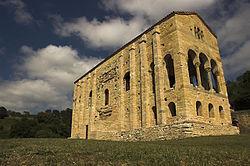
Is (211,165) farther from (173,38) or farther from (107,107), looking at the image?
(107,107)

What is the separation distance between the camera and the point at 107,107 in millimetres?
32719

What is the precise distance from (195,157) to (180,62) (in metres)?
14.7

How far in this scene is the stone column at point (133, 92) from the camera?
26672 millimetres

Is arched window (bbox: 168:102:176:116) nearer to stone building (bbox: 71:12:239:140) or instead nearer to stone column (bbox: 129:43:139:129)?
stone building (bbox: 71:12:239:140)

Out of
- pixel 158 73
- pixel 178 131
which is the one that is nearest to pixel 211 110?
pixel 178 131

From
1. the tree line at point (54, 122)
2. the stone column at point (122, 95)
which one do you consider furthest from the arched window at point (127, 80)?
the tree line at point (54, 122)

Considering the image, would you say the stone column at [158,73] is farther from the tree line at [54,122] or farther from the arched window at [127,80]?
the tree line at [54,122]

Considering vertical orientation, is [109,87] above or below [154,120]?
above

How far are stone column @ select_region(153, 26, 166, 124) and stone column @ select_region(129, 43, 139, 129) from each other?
410 cm

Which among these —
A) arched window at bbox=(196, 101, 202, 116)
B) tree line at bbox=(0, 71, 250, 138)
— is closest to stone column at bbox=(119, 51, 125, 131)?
arched window at bbox=(196, 101, 202, 116)

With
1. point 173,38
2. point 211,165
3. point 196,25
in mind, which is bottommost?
point 211,165

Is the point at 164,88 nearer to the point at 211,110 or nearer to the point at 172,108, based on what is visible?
the point at 172,108

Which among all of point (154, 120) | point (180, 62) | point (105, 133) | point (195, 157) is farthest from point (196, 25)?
point (195, 157)

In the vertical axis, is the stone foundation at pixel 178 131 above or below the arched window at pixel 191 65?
below
